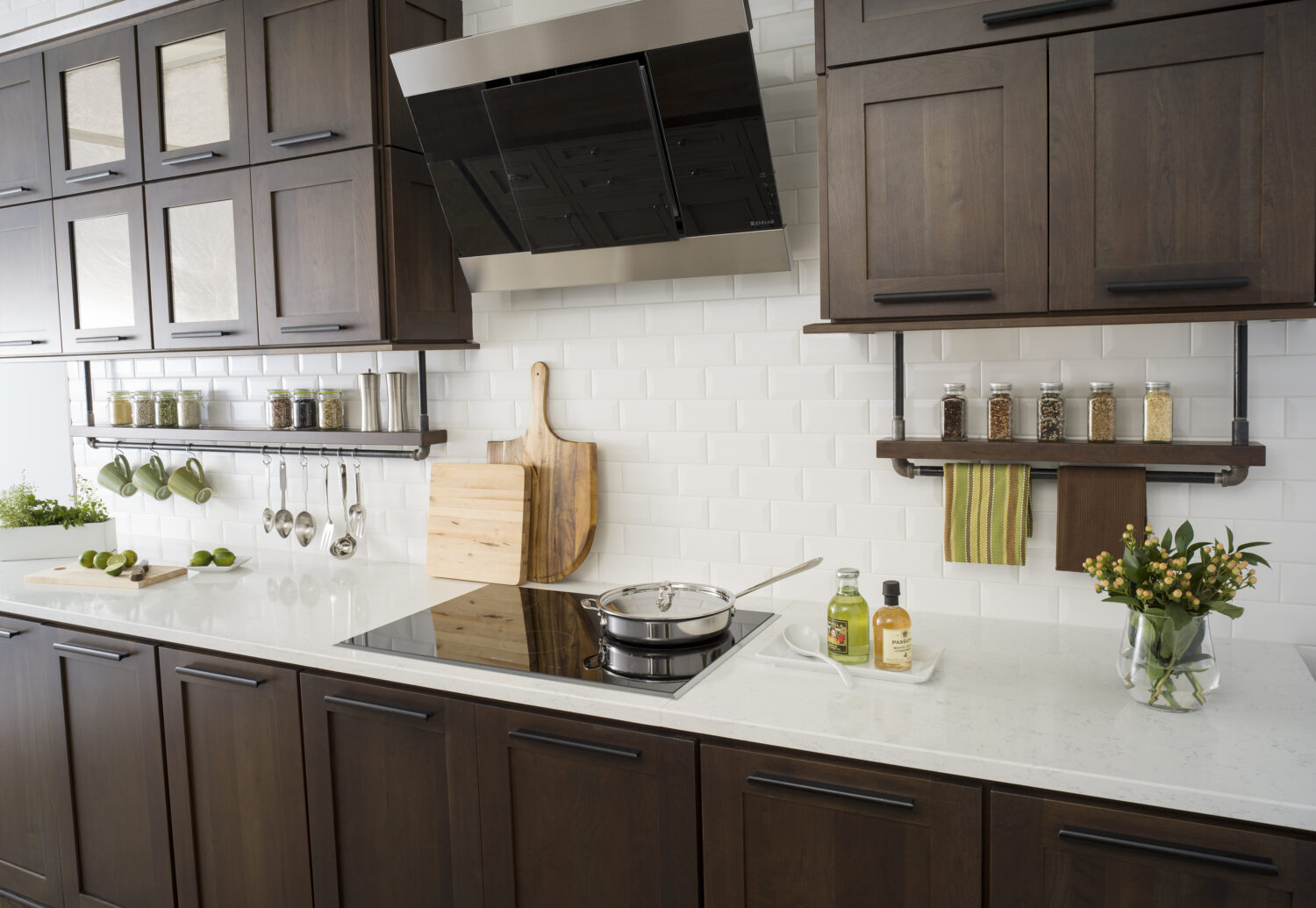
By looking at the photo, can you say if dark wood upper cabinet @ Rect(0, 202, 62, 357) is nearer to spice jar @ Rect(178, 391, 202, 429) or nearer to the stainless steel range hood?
spice jar @ Rect(178, 391, 202, 429)

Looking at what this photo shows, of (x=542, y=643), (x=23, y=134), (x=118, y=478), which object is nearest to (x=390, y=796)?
(x=542, y=643)

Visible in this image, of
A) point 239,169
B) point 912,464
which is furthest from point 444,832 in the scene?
point 239,169

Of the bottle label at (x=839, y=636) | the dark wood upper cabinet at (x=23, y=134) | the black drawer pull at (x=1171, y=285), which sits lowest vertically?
the bottle label at (x=839, y=636)

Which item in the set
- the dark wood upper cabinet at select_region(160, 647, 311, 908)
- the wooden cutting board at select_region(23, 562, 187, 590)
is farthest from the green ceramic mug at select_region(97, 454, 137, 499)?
the dark wood upper cabinet at select_region(160, 647, 311, 908)

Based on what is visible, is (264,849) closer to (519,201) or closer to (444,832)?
(444,832)

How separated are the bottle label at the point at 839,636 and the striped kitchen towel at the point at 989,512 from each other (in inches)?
17.7

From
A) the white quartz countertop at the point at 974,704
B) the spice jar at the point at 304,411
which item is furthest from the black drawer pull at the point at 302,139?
the white quartz countertop at the point at 974,704

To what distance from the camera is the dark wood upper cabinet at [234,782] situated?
2146 mm

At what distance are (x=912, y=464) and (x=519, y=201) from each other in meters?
1.20

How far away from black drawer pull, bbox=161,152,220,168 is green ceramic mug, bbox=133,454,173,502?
1.20m

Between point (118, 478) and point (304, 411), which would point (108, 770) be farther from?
point (118, 478)

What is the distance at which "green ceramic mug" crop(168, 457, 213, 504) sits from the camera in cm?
333

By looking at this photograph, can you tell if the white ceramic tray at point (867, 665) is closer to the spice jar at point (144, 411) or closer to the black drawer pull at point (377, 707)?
the black drawer pull at point (377, 707)

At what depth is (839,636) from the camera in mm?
1842
